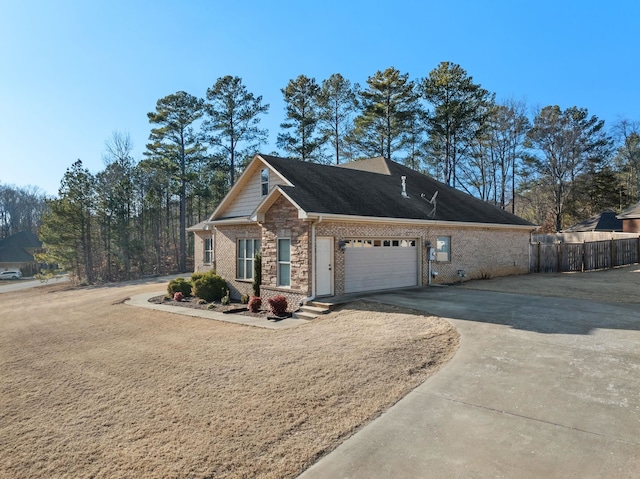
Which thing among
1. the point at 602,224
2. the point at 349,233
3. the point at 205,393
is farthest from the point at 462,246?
the point at 602,224

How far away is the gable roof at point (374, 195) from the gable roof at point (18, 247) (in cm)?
4835

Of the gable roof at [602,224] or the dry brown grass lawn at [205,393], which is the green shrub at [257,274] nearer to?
the dry brown grass lawn at [205,393]

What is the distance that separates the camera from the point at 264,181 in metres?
14.9

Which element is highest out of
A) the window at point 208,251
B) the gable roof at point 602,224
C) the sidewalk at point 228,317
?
the gable roof at point 602,224

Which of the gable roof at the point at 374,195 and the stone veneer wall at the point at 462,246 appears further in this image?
the gable roof at the point at 374,195

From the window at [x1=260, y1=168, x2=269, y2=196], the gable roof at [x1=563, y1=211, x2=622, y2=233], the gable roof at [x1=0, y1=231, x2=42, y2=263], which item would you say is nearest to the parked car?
the gable roof at [x1=0, y1=231, x2=42, y2=263]

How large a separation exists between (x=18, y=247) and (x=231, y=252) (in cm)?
4792

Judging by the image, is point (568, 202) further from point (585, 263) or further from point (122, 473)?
point (122, 473)

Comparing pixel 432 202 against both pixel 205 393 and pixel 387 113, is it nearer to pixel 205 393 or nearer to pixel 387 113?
pixel 205 393

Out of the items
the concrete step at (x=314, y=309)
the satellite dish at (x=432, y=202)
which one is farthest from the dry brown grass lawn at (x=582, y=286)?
the concrete step at (x=314, y=309)

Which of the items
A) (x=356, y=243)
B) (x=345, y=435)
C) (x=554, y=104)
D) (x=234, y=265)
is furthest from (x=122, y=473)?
(x=554, y=104)

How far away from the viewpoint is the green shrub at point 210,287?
15391 mm

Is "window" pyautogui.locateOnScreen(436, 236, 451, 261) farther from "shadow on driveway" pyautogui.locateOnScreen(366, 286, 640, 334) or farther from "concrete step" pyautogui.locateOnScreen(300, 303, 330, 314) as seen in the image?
"concrete step" pyautogui.locateOnScreen(300, 303, 330, 314)

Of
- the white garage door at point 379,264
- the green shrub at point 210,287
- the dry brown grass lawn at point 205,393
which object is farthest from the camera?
the green shrub at point 210,287
